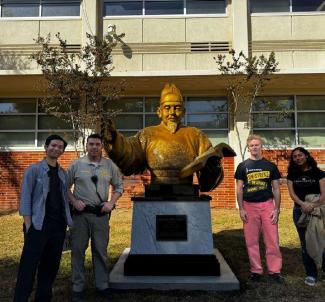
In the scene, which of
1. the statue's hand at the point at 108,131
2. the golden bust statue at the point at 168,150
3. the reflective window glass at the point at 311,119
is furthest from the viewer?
the reflective window glass at the point at 311,119

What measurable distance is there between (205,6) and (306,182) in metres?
9.32

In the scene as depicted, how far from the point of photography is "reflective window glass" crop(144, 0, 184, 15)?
1295 cm

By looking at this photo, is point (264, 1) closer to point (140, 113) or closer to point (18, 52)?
point (140, 113)

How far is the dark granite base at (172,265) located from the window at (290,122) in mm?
8442

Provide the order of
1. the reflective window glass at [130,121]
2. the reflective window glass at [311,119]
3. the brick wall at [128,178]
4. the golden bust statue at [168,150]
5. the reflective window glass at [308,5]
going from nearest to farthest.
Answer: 1. the golden bust statue at [168,150]
2. the brick wall at [128,178]
3. the reflective window glass at [308,5]
4. the reflective window glass at [311,119]
5. the reflective window glass at [130,121]

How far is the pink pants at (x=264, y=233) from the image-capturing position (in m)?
5.09

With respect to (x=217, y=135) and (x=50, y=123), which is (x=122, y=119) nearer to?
(x=50, y=123)

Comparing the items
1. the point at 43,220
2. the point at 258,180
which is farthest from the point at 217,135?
the point at 43,220

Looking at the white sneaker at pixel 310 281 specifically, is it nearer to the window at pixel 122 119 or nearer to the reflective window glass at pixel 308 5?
the window at pixel 122 119

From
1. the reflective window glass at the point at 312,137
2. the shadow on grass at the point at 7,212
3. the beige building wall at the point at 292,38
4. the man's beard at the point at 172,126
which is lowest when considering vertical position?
the shadow on grass at the point at 7,212

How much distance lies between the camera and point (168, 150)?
5453mm

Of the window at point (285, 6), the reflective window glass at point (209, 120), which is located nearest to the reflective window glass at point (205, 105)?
the reflective window glass at point (209, 120)

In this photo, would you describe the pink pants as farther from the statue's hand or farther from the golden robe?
the statue's hand

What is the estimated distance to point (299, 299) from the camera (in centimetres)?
466
